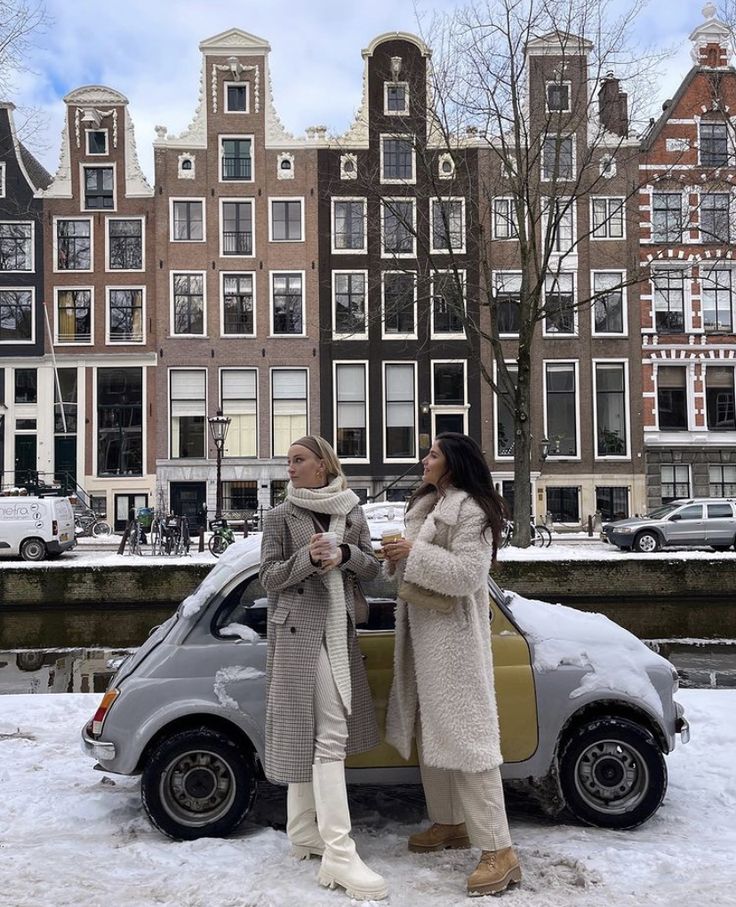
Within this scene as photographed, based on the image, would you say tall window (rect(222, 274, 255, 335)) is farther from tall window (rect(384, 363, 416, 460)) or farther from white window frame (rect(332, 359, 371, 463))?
tall window (rect(384, 363, 416, 460))

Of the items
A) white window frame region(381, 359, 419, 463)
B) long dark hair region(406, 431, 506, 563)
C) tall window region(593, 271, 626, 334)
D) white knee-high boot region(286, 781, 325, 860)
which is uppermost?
tall window region(593, 271, 626, 334)

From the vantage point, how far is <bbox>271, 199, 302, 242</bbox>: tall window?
32.7 m

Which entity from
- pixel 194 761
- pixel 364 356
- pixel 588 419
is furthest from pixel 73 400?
pixel 194 761

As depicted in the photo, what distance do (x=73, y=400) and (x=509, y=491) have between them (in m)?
17.1

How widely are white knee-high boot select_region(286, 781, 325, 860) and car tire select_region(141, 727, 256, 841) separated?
49 cm

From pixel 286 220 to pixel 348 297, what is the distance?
3829mm

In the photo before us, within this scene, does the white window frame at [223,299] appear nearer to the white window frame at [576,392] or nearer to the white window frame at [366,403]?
the white window frame at [366,403]

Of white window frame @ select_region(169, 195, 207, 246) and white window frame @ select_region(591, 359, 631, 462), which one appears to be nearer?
white window frame @ select_region(591, 359, 631, 462)

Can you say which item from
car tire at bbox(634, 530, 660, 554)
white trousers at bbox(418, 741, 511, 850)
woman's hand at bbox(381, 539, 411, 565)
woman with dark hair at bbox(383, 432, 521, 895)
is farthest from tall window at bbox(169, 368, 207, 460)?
white trousers at bbox(418, 741, 511, 850)

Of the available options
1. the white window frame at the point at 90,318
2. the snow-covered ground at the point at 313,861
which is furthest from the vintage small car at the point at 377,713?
the white window frame at the point at 90,318

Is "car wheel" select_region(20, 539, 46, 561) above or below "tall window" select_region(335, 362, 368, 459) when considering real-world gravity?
below

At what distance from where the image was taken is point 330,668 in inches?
144

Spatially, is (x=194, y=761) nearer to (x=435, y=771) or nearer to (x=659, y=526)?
(x=435, y=771)

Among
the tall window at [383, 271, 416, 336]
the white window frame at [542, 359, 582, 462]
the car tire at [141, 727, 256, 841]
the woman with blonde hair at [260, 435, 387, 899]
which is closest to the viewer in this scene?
the woman with blonde hair at [260, 435, 387, 899]
